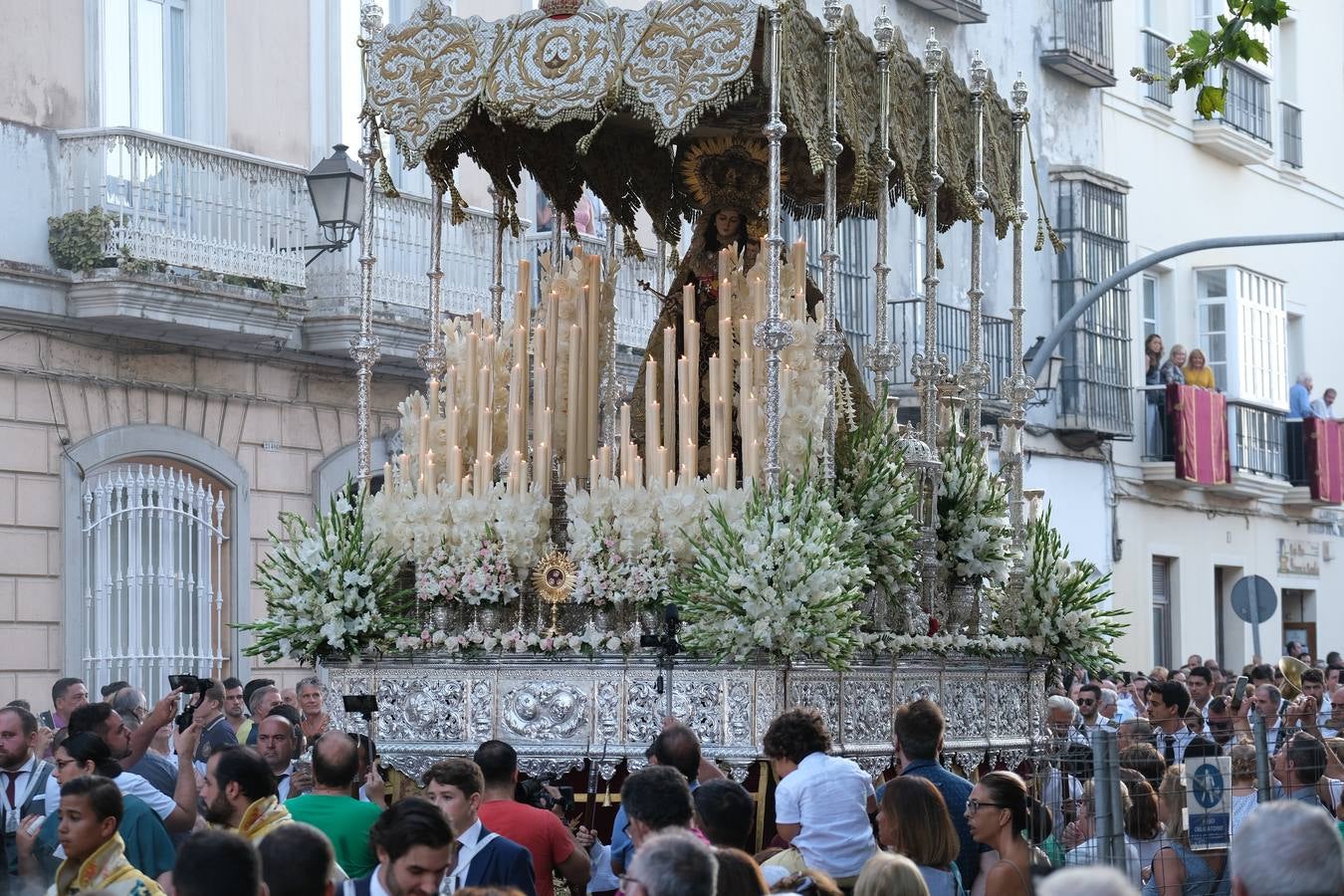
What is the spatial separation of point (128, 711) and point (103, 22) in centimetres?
626

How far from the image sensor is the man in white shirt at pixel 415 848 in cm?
583

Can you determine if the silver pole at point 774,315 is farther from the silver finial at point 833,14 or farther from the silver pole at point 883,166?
the silver pole at point 883,166

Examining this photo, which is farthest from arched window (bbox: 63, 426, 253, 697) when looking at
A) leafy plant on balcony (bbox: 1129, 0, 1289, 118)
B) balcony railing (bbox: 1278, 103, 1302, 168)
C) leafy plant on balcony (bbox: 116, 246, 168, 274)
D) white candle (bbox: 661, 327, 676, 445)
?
balcony railing (bbox: 1278, 103, 1302, 168)

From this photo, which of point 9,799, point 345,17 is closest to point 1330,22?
point 345,17

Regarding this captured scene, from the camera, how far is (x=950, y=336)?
22.6 m

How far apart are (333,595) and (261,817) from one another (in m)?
3.41

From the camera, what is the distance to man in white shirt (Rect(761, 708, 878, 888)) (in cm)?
749

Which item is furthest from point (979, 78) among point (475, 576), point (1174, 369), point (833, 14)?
point (1174, 369)

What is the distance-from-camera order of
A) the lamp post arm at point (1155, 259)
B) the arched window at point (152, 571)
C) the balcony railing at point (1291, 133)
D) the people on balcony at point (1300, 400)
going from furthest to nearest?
1. the balcony railing at point (1291, 133)
2. the people on balcony at point (1300, 400)
3. the lamp post arm at point (1155, 259)
4. the arched window at point (152, 571)

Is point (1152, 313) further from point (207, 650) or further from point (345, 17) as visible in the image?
point (207, 650)

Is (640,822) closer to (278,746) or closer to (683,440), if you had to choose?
(278,746)

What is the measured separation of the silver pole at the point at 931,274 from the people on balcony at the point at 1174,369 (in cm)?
1424

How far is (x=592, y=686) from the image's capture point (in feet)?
32.2

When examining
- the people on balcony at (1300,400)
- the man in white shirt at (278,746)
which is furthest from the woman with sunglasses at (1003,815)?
the people on balcony at (1300,400)
